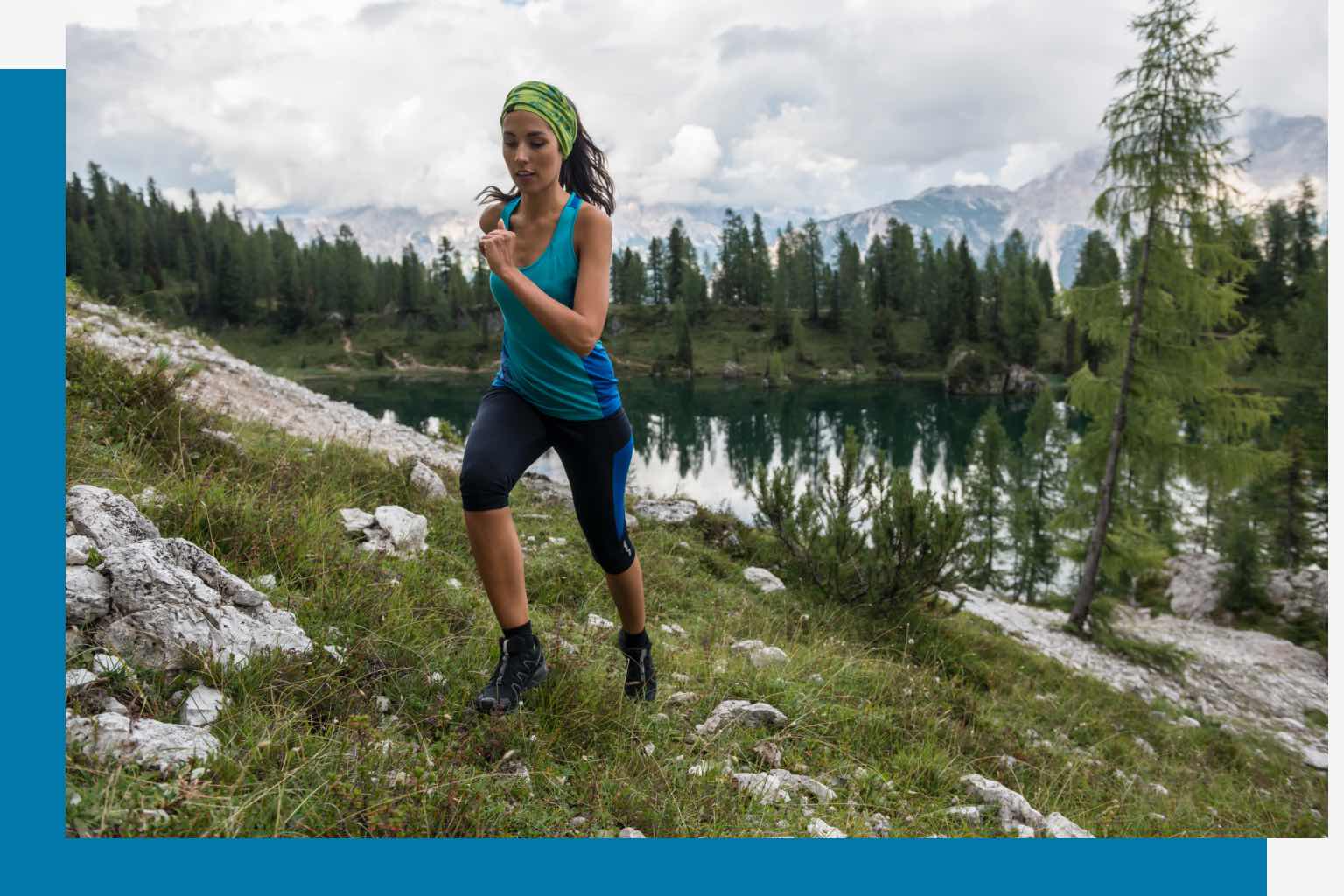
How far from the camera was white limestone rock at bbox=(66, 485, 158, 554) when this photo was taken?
8.57 ft

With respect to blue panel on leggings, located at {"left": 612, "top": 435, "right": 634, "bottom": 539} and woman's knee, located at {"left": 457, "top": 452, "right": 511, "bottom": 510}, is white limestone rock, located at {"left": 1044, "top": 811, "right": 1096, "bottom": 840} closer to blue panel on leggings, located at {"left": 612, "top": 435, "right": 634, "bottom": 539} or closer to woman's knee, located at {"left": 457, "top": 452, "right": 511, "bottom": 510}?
blue panel on leggings, located at {"left": 612, "top": 435, "right": 634, "bottom": 539}

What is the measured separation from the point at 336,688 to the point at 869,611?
5.52 meters

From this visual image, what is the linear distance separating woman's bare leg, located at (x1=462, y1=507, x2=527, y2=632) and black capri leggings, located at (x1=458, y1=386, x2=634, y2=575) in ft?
0.19

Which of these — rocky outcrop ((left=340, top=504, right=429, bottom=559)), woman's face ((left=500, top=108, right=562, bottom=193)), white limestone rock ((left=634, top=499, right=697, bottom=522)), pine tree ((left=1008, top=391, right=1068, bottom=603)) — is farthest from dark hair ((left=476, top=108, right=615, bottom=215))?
pine tree ((left=1008, top=391, right=1068, bottom=603))

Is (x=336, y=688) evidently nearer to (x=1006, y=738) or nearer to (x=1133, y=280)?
(x=1006, y=738)

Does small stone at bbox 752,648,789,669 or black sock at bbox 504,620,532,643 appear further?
small stone at bbox 752,648,789,669

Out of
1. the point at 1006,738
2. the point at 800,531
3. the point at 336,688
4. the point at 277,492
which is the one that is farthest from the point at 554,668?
the point at 800,531

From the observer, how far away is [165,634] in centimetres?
225

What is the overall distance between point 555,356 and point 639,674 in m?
1.47

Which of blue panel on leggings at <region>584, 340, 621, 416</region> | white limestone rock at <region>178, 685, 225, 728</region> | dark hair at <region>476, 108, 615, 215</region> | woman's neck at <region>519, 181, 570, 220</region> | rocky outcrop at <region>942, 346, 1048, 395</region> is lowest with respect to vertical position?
white limestone rock at <region>178, 685, 225, 728</region>

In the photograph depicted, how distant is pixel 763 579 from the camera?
23.7 ft

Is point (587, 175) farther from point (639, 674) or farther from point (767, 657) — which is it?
point (767, 657)

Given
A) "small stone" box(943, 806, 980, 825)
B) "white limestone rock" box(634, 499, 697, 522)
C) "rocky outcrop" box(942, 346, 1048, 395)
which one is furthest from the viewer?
"rocky outcrop" box(942, 346, 1048, 395)

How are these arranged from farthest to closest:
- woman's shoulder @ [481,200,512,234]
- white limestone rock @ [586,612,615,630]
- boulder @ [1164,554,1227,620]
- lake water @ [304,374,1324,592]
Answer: lake water @ [304,374,1324,592] → boulder @ [1164,554,1227,620] → white limestone rock @ [586,612,615,630] → woman's shoulder @ [481,200,512,234]
